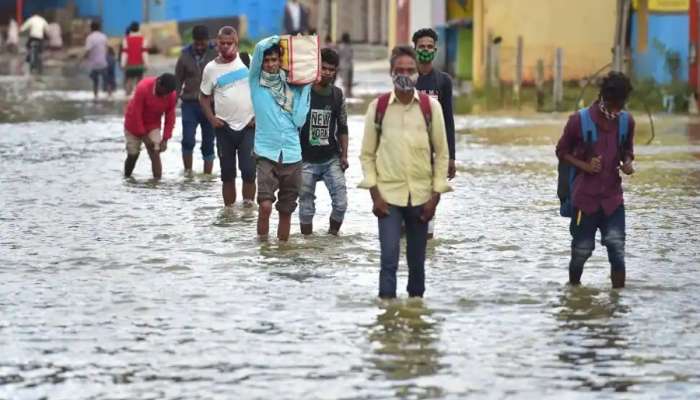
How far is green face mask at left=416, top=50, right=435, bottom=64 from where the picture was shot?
12.4 meters

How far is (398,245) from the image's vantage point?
10320 mm

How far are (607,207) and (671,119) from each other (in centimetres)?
1724

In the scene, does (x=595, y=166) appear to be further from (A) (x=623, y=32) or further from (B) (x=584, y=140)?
(A) (x=623, y=32)

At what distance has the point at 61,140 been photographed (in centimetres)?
2473

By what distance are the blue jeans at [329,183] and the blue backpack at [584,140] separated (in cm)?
296

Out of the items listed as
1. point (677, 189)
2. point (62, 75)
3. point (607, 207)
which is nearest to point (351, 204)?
point (677, 189)

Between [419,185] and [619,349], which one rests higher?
[419,185]

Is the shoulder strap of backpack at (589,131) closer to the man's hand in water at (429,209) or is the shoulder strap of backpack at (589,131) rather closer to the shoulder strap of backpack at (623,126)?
the shoulder strap of backpack at (623,126)

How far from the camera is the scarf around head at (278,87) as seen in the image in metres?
13.1

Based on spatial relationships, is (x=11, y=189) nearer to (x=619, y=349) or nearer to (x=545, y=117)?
(x=619, y=349)

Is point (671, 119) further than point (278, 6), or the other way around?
Answer: point (278, 6)

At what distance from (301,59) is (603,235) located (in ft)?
9.89

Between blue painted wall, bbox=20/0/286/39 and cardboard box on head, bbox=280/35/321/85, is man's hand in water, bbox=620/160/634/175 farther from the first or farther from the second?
blue painted wall, bbox=20/0/286/39

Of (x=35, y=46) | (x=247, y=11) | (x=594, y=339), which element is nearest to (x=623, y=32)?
(x=594, y=339)
